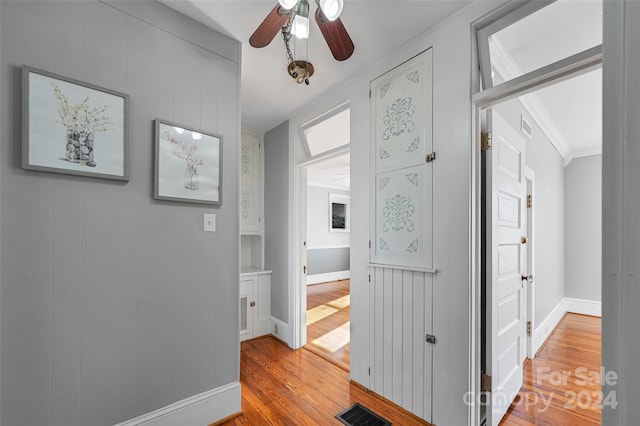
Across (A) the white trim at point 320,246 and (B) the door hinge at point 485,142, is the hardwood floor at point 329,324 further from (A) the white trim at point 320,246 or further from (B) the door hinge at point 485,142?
(B) the door hinge at point 485,142

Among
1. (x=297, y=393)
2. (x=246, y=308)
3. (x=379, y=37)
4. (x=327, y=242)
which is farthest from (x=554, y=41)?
(x=327, y=242)

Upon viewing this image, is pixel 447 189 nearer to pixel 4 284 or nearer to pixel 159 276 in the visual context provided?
pixel 159 276

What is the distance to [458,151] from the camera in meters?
1.79

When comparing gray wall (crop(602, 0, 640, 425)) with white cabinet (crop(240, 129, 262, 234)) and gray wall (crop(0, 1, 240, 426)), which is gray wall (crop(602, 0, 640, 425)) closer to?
gray wall (crop(0, 1, 240, 426))

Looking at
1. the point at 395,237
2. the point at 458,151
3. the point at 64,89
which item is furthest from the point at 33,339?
the point at 458,151

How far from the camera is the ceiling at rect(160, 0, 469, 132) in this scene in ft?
5.80

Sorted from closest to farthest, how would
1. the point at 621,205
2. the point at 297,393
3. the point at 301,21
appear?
the point at 621,205
the point at 301,21
the point at 297,393

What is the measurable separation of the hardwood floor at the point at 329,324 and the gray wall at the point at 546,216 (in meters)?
2.20

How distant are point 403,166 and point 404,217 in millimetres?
376

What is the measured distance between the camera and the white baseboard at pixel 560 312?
126 inches

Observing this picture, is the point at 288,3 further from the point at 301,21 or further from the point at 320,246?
the point at 320,246

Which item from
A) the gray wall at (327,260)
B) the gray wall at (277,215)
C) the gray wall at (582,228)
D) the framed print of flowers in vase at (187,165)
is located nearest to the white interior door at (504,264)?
the framed print of flowers in vase at (187,165)

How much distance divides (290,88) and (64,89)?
5.77 ft

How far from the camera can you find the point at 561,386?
246cm
